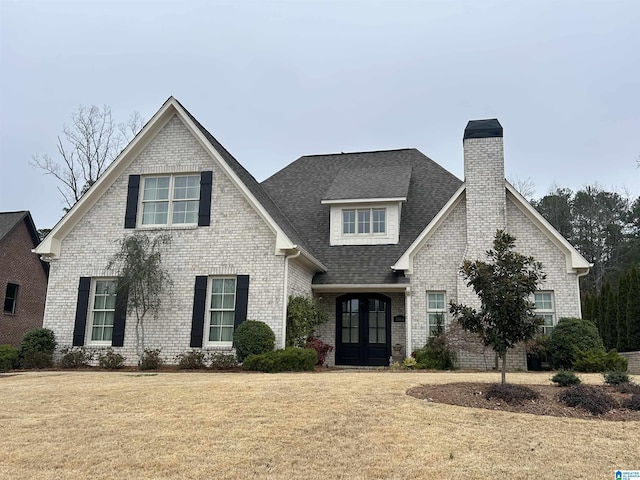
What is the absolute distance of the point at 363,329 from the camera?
17.5 m

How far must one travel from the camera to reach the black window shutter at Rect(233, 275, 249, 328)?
15.0 metres

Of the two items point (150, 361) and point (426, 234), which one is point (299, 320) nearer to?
point (150, 361)

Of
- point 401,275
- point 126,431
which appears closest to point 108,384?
point 126,431

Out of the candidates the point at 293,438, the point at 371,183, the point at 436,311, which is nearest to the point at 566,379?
the point at 293,438

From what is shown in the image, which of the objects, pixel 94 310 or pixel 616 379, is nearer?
pixel 616 379

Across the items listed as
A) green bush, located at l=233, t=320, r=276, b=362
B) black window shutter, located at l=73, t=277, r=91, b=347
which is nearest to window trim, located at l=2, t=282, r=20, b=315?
black window shutter, located at l=73, t=277, r=91, b=347

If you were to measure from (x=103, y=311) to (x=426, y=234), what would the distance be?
1005 centimetres

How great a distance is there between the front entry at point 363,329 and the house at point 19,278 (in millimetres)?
18304

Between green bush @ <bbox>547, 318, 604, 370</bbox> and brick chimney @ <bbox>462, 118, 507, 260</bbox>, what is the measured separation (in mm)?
2896

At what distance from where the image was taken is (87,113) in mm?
30875

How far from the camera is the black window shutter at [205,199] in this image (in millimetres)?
16000

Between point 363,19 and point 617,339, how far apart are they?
1634cm

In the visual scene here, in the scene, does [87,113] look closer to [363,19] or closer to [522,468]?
[363,19]

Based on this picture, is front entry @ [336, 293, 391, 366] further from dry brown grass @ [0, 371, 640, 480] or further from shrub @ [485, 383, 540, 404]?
shrub @ [485, 383, 540, 404]
